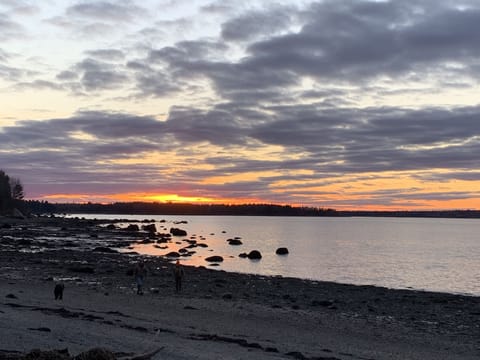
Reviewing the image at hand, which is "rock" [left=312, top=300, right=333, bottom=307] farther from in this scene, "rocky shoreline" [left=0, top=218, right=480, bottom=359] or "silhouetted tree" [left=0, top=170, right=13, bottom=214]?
"silhouetted tree" [left=0, top=170, right=13, bottom=214]

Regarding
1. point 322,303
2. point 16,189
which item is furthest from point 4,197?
point 322,303

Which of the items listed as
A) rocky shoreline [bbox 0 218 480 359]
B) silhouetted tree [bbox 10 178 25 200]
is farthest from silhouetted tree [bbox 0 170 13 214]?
rocky shoreline [bbox 0 218 480 359]

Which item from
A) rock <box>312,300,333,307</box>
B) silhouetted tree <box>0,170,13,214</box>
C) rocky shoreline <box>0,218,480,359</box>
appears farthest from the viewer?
silhouetted tree <box>0,170,13,214</box>

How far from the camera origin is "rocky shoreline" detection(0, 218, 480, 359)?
1661cm

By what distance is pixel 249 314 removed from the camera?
2492 cm

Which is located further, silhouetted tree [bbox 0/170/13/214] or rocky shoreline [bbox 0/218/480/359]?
silhouetted tree [bbox 0/170/13/214]

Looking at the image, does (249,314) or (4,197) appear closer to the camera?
(249,314)

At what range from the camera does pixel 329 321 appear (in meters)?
23.9

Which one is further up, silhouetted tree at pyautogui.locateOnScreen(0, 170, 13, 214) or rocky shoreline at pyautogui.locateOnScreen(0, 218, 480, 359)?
silhouetted tree at pyautogui.locateOnScreen(0, 170, 13, 214)

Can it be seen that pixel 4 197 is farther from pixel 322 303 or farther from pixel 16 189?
pixel 322 303

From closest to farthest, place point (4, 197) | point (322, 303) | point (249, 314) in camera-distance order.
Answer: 1. point (249, 314)
2. point (322, 303)
3. point (4, 197)

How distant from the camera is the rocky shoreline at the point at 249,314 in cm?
1661

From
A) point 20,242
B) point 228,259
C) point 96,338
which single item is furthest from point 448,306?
point 20,242

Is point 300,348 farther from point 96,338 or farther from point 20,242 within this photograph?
point 20,242
